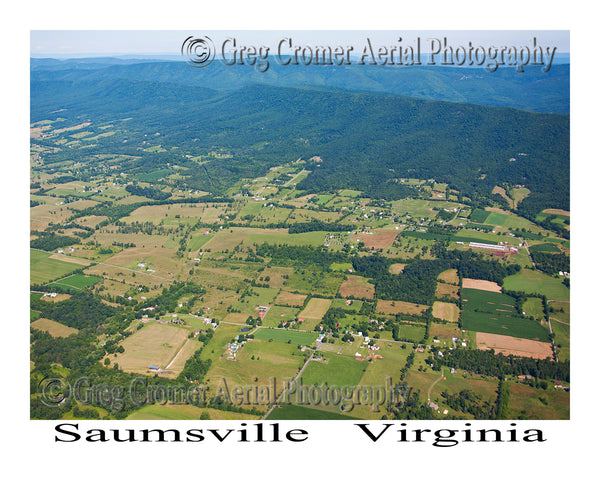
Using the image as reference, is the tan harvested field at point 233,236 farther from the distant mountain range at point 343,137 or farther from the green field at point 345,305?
the distant mountain range at point 343,137

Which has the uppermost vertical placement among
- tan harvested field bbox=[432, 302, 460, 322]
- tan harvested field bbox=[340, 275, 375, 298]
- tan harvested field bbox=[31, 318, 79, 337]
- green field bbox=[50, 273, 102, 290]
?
green field bbox=[50, 273, 102, 290]

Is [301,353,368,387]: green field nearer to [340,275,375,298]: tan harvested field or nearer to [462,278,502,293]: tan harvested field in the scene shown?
[340,275,375,298]: tan harvested field

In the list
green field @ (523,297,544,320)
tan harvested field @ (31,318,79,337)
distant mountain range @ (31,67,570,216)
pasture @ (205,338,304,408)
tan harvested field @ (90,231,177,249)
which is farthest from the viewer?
distant mountain range @ (31,67,570,216)

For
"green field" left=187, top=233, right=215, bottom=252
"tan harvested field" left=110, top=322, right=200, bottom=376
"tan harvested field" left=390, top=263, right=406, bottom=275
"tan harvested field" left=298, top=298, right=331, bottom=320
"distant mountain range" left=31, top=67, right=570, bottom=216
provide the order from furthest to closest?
"distant mountain range" left=31, top=67, right=570, bottom=216
"green field" left=187, top=233, right=215, bottom=252
"tan harvested field" left=390, top=263, right=406, bottom=275
"tan harvested field" left=298, top=298, right=331, bottom=320
"tan harvested field" left=110, top=322, right=200, bottom=376

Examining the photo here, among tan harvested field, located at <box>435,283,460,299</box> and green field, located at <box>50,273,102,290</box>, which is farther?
green field, located at <box>50,273,102,290</box>

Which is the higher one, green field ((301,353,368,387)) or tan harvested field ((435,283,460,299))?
tan harvested field ((435,283,460,299))

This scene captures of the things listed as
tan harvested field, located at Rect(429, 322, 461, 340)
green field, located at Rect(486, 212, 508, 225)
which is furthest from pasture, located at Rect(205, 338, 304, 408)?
green field, located at Rect(486, 212, 508, 225)

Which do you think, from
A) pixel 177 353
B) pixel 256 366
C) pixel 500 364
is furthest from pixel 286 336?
pixel 500 364
